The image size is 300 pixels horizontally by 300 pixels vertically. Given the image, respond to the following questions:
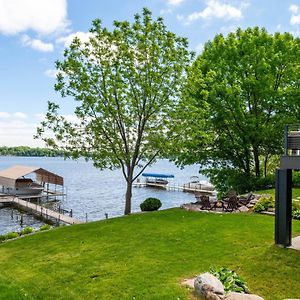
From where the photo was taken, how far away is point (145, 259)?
37.9ft

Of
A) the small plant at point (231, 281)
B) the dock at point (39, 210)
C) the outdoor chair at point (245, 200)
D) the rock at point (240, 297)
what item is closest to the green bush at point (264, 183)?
the outdoor chair at point (245, 200)

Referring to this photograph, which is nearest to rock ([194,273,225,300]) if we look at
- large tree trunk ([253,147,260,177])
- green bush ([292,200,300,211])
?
green bush ([292,200,300,211])

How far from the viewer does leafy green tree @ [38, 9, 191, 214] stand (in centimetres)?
2170

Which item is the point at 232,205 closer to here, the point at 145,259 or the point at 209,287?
the point at 145,259

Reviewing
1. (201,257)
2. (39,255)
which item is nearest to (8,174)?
(39,255)

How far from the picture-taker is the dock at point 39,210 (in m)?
35.1

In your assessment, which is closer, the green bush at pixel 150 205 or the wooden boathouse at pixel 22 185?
the green bush at pixel 150 205

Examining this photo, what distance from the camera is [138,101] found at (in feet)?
73.8

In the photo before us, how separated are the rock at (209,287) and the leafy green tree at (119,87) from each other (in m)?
13.6

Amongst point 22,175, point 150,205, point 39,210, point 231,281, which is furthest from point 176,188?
point 231,281

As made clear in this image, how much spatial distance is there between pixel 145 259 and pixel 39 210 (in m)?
32.7

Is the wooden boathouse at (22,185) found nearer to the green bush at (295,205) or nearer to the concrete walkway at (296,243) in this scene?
the green bush at (295,205)

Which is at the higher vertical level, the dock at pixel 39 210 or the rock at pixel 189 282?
the rock at pixel 189 282

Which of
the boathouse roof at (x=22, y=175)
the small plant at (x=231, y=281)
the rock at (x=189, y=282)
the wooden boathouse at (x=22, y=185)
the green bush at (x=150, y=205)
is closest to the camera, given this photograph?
the small plant at (x=231, y=281)
